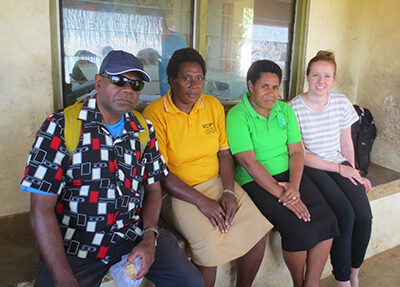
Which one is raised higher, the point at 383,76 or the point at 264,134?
the point at 383,76

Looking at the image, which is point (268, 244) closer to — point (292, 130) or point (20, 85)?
point (292, 130)

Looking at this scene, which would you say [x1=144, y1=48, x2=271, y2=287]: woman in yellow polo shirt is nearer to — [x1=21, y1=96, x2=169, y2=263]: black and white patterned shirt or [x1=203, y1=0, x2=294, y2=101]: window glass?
[x1=21, y1=96, x2=169, y2=263]: black and white patterned shirt

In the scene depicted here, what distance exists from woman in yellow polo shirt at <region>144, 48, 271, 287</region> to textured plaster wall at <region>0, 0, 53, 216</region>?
875mm

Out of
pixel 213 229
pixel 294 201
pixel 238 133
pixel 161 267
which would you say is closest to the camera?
pixel 161 267


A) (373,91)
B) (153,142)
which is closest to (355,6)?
(373,91)

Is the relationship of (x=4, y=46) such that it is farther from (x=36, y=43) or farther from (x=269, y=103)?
(x=269, y=103)

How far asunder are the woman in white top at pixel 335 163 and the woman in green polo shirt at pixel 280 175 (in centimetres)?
14

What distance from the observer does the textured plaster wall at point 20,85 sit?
7.38 feet

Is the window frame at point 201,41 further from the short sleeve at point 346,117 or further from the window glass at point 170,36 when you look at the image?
the short sleeve at point 346,117

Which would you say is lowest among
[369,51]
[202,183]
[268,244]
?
[268,244]

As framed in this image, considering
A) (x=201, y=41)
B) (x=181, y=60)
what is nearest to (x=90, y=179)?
(x=181, y=60)

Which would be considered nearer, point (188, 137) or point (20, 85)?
point (188, 137)

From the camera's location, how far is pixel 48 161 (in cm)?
142

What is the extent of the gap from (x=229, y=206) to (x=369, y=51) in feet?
8.84
